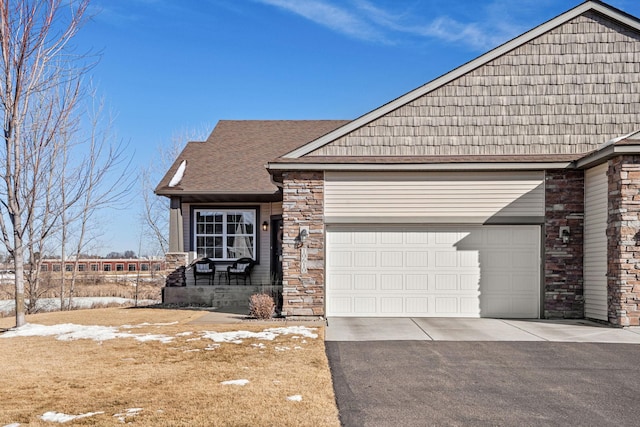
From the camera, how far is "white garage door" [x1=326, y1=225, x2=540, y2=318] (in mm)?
11594

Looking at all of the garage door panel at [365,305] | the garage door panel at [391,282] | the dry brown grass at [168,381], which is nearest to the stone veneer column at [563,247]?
the garage door panel at [391,282]

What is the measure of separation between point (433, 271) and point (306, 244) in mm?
2946

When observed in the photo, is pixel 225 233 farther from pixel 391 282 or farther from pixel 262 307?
pixel 391 282

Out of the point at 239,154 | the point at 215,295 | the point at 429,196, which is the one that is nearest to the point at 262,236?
the point at 215,295

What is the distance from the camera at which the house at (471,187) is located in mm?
11453

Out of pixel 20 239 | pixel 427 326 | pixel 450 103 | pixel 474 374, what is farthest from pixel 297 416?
pixel 450 103

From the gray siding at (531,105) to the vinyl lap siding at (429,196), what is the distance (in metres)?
0.57

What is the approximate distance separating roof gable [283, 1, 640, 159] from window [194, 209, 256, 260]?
546 centimetres

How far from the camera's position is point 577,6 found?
38.5 feet

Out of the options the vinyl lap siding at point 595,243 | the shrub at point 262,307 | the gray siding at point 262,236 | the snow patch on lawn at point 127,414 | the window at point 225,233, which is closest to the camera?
the snow patch on lawn at point 127,414

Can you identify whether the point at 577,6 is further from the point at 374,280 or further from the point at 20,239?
the point at 20,239

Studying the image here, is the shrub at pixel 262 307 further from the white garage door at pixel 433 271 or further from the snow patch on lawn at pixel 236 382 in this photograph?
the snow patch on lawn at pixel 236 382

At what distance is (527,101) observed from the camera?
11.7 meters

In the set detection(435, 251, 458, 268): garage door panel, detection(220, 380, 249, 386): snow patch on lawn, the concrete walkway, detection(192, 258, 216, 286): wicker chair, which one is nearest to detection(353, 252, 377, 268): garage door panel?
the concrete walkway
